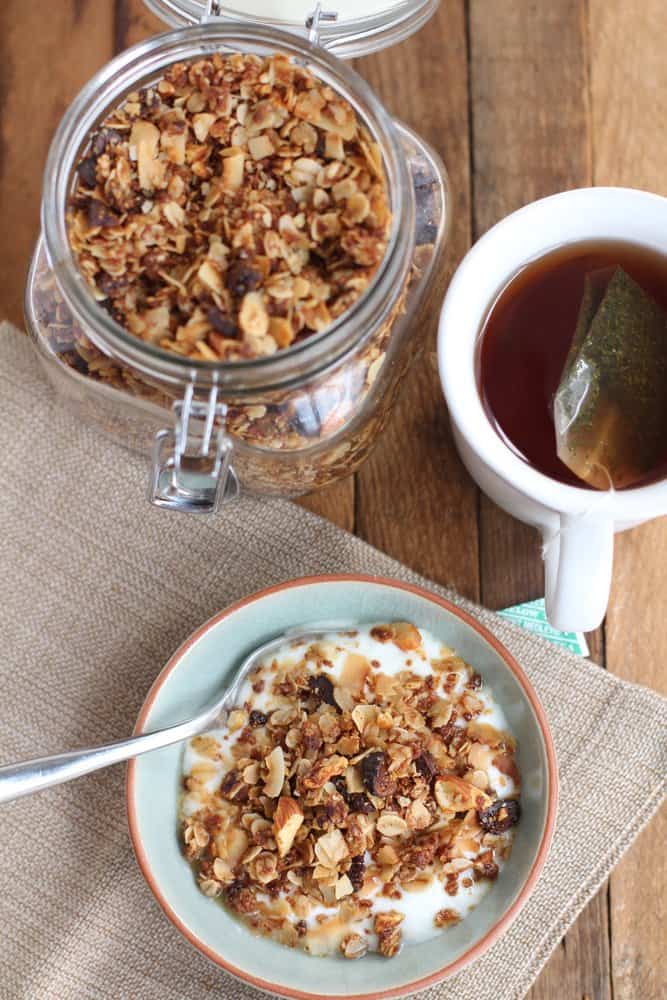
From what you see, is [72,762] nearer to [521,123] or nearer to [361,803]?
[361,803]

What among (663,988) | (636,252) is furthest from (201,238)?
(663,988)

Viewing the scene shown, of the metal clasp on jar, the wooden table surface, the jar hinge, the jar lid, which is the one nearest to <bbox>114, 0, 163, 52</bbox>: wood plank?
the wooden table surface

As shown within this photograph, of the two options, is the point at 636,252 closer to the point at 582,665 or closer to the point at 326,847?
the point at 582,665

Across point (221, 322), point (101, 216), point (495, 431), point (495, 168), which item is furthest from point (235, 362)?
point (495, 168)

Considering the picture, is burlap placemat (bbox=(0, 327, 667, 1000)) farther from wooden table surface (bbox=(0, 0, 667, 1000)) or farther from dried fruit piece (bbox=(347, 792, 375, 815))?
dried fruit piece (bbox=(347, 792, 375, 815))

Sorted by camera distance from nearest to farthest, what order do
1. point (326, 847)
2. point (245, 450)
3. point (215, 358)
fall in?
point (215, 358) < point (245, 450) < point (326, 847)

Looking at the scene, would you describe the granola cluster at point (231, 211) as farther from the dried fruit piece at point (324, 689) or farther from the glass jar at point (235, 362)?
the dried fruit piece at point (324, 689)
